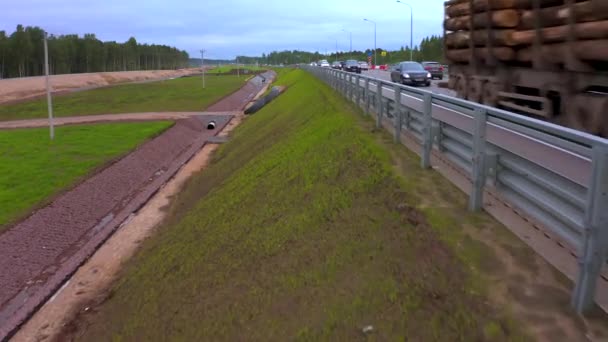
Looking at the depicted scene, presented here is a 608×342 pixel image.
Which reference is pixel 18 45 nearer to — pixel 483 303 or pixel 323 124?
pixel 323 124

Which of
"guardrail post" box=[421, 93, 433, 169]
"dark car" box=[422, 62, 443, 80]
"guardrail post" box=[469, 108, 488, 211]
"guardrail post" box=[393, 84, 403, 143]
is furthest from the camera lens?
"dark car" box=[422, 62, 443, 80]

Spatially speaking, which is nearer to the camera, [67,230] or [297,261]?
[297,261]

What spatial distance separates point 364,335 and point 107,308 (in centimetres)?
520

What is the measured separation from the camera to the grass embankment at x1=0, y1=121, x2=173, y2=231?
15.7m

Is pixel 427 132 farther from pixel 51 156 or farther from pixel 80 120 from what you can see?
pixel 80 120

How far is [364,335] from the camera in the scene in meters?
4.05

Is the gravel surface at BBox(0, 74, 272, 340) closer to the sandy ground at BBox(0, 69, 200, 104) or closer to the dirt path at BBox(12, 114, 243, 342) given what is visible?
the dirt path at BBox(12, 114, 243, 342)

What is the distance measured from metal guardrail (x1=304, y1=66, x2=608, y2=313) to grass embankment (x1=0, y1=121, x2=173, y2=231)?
11550 millimetres

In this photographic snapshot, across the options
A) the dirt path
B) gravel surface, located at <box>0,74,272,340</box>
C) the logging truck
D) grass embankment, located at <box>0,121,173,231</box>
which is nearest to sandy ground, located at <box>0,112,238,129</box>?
grass embankment, located at <box>0,121,173,231</box>

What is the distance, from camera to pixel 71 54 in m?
119

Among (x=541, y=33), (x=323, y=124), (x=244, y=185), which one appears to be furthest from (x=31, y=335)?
(x=541, y=33)

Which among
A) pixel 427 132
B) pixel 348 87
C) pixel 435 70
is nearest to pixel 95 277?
pixel 427 132

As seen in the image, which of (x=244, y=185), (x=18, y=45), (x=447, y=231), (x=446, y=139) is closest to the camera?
(x=447, y=231)

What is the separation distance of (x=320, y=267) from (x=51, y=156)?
66.0 ft
